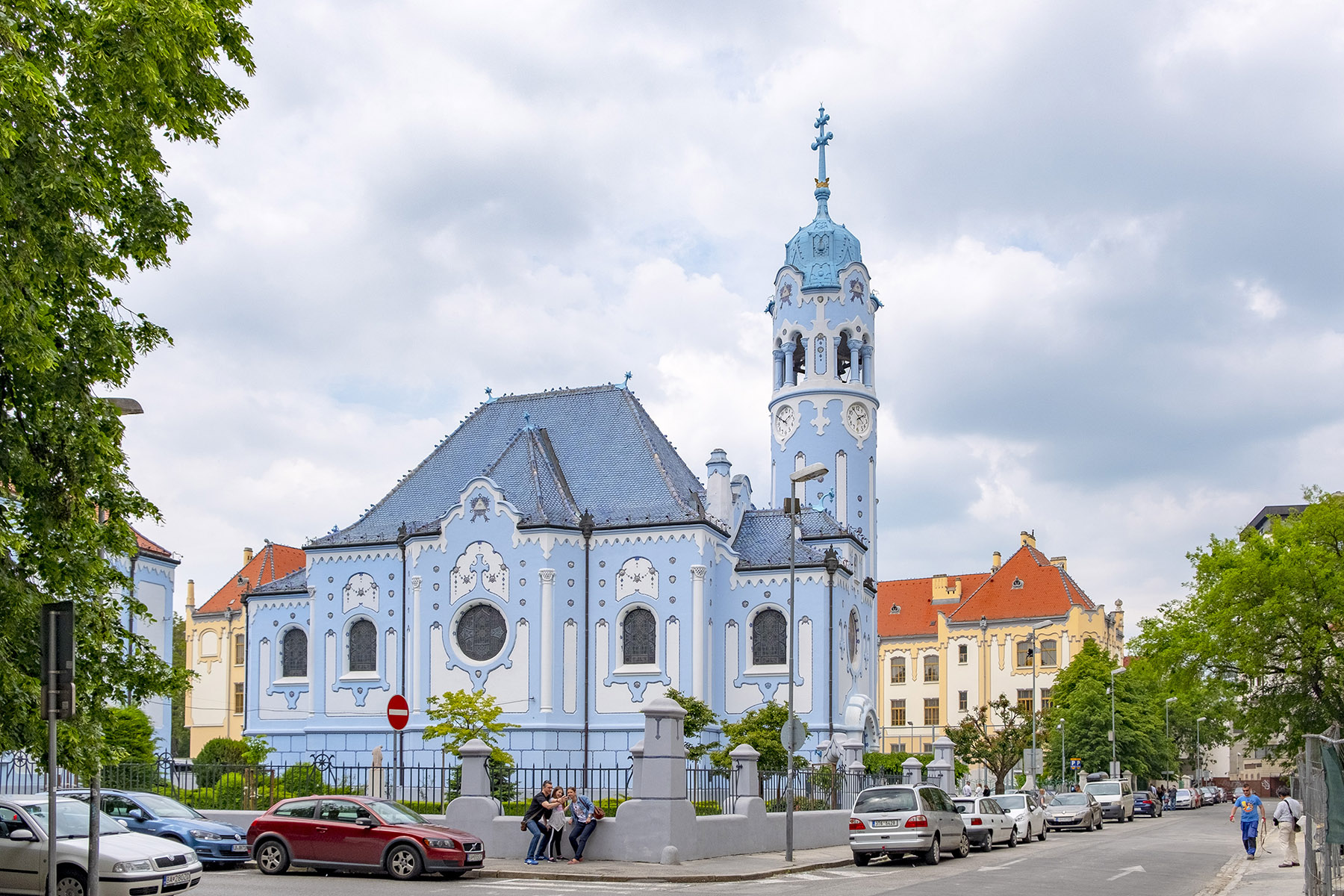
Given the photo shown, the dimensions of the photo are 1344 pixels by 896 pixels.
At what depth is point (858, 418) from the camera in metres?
61.0

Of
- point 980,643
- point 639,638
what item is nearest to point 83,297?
point 639,638

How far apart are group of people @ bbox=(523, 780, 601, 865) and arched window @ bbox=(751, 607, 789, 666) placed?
2518cm

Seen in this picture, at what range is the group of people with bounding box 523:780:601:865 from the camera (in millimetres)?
24203

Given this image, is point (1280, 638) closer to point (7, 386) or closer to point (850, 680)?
point (850, 680)

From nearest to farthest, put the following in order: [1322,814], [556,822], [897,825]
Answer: [1322,814], [556,822], [897,825]

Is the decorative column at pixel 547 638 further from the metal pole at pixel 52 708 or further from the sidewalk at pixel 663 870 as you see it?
the metal pole at pixel 52 708

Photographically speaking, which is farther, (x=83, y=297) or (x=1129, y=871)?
(x=1129, y=871)

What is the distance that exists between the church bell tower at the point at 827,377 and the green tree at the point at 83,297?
150ft

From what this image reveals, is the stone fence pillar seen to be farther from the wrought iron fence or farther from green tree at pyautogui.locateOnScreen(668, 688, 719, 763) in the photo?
green tree at pyautogui.locateOnScreen(668, 688, 719, 763)

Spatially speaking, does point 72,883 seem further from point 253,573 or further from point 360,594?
point 253,573

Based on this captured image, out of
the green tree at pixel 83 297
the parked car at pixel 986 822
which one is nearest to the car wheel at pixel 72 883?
the green tree at pixel 83 297

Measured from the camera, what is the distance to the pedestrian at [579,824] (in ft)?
80.6

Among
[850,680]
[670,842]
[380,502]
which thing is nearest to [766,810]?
[670,842]

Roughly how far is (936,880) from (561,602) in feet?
89.7
